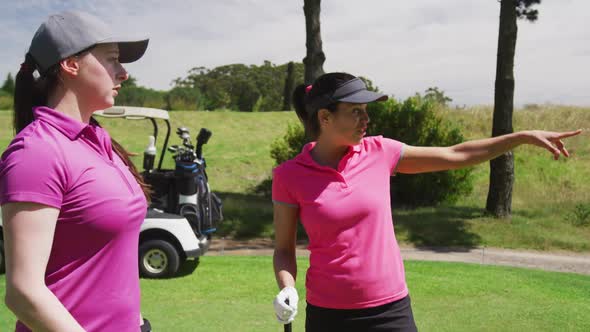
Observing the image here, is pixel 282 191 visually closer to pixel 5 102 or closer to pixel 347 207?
pixel 347 207

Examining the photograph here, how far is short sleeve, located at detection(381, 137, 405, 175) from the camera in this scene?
9.10 feet

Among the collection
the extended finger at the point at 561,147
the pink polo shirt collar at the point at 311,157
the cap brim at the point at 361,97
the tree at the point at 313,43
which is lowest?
the pink polo shirt collar at the point at 311,157

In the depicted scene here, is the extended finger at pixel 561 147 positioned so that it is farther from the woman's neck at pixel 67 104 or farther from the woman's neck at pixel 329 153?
the woman's neck at pixel 67 104


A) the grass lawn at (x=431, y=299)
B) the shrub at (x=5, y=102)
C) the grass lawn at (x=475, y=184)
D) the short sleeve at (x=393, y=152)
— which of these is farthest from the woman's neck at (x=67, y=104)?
the shrub at (x=5, y=102)

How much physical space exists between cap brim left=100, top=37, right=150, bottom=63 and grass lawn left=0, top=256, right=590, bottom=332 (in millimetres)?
3474

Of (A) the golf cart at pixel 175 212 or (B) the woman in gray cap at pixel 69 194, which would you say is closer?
(B) the woman in gray cap at pixel 69 194

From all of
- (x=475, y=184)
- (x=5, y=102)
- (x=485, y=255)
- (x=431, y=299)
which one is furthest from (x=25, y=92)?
(x=5, y=102)

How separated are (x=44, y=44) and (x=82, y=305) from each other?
726 mm

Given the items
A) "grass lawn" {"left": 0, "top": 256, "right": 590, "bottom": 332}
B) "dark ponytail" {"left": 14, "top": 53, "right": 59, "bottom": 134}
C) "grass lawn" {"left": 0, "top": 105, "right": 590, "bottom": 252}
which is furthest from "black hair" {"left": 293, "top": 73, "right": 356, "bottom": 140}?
"grass lawn" {"left": 0, "top": 105, "right": 590, "bottom": 252}

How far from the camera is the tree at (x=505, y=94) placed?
1168 centimetres

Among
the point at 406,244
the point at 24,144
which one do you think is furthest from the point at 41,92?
the point at 406,244

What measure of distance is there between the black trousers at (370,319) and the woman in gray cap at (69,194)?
0.92 metres

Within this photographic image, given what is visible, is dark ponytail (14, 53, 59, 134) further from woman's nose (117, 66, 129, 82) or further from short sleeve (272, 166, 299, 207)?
short sleeve (272, 166, 299, 207)

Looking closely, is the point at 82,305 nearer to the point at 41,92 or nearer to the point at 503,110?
the point at 41,92
